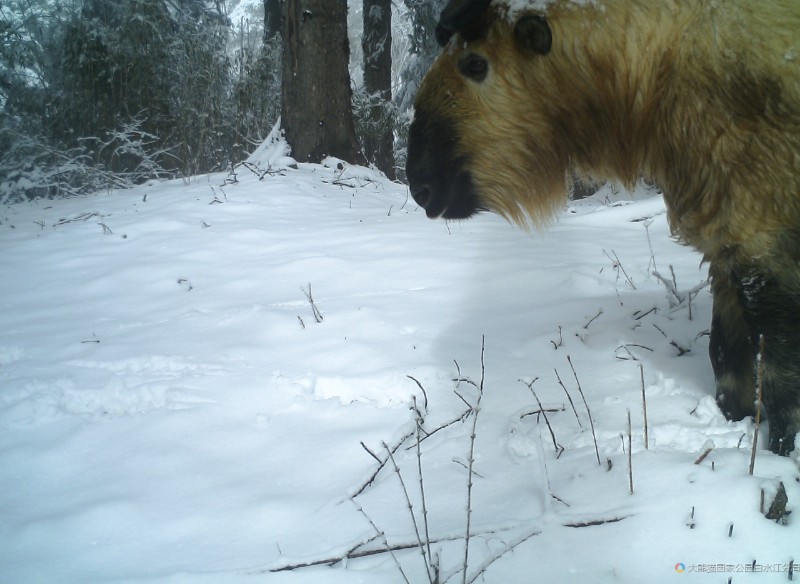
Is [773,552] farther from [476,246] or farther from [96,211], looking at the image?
[96,211]

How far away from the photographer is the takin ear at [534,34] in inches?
85.8

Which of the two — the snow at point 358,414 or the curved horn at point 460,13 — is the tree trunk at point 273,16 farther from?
the curved horn at point 460,13

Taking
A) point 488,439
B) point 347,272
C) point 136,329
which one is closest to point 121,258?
point 136,329

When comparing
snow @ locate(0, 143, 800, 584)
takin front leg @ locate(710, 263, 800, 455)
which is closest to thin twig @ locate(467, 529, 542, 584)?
snow @ locate(0, 143, 800, 584)

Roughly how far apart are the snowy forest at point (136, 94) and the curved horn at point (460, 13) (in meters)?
6.55

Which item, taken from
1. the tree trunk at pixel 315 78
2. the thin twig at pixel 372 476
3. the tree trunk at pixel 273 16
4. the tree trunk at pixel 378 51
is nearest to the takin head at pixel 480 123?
the thin twig at pixel 372 476

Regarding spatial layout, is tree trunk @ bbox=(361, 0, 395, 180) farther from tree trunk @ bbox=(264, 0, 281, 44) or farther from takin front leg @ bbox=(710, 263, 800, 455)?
takin front leg @ bbox=(710, 263, 800, 455)

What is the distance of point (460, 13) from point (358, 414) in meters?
1.49

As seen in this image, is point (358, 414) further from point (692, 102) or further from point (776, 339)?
point (692, 102)

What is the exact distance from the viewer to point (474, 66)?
7.67ft

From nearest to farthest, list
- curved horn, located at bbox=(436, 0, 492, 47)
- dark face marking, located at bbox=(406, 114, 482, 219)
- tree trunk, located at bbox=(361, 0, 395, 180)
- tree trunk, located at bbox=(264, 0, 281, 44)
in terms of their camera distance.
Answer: curved horn, located at bbox=(436, 0, 492, 47)
dark face marking, located at bbox=(406, 114, 482, 219)
tree trunk, located at bbox=(361, 0, 395, 180)
tree trunk, located at bbox=(264, 0, 281, 44)

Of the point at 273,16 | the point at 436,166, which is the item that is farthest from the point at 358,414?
the point at 273,16

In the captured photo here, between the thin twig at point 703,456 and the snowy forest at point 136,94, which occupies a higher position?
the snowy forest at point 136,94

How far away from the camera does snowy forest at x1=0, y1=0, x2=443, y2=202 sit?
896 cm
